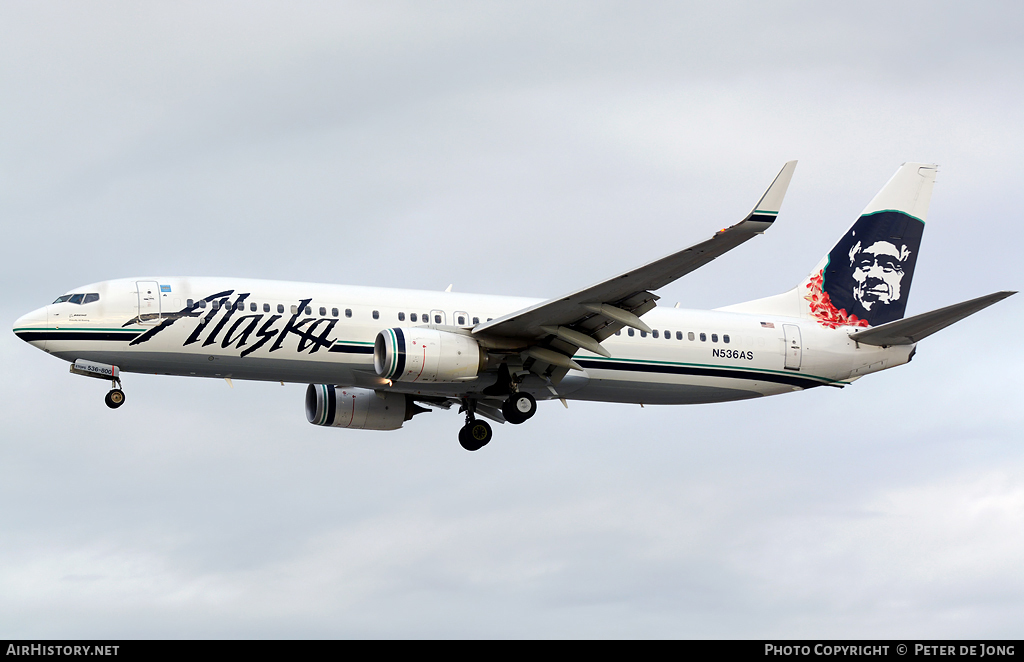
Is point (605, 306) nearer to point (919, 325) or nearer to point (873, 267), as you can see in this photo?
point (919, 325)

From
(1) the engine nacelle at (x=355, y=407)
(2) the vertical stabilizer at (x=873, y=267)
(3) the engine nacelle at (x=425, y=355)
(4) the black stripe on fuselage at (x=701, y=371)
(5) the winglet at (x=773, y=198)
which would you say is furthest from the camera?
(2) the vertical stabilizer at (x=873, y=267)

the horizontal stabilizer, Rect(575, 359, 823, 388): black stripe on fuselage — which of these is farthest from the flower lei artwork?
Rect(575, 359, 823, 388): black stripe on fuselage

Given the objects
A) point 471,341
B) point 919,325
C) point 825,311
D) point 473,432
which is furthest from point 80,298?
point 919,325

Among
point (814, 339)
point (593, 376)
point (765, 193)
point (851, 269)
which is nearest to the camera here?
point (765, 193)

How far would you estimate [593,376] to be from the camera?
37.3 m

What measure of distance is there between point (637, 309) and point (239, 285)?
1075 centimetres

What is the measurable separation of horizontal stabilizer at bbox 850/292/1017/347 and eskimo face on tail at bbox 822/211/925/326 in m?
2.21

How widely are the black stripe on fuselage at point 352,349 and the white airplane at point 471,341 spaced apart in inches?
1.1

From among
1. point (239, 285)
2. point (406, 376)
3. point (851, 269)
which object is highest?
point (851, 269)

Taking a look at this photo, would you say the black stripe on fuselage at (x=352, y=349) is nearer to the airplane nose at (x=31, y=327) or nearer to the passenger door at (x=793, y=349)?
the airplane nose at (x=31, y=327)

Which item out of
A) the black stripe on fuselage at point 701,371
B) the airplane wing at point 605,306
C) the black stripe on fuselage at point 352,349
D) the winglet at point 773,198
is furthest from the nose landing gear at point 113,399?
the winglet at point 773,198

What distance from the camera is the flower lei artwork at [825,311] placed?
41594 mm
